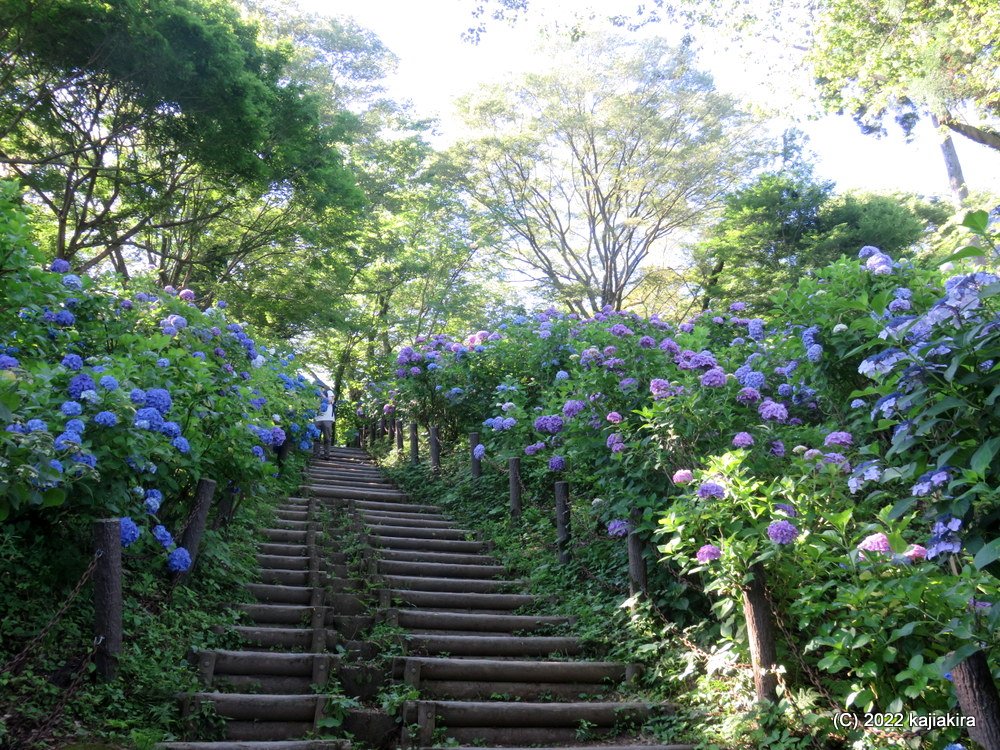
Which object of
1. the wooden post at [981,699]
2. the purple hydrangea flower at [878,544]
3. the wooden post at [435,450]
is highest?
the wooden post at [435,450]

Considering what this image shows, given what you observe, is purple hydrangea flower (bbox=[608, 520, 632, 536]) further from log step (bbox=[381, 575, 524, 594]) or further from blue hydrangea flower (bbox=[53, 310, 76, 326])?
blue hydrangea flower (bbox=[53, 310, 76, 326])

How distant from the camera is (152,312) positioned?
6133 millimetres

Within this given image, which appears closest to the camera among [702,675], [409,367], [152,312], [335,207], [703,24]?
[702,675]

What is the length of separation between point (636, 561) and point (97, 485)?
3.12 metres

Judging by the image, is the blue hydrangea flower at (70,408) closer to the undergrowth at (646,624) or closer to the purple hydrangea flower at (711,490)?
the purple hydrangea flower at (711,490)

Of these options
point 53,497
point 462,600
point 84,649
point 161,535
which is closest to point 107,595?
point 84,649

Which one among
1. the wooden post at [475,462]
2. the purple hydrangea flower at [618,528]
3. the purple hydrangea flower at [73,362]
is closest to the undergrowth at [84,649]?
the purple hydrangea flower at [73,362]

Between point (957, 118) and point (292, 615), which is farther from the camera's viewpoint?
point (957, 118)

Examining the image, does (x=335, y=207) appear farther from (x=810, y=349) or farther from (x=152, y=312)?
(x=810, y=349)

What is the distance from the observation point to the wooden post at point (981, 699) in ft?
8.26

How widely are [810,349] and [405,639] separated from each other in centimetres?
307

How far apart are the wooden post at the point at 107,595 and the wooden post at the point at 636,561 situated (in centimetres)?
292

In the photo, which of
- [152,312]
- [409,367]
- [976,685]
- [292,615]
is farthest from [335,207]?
[976,685]

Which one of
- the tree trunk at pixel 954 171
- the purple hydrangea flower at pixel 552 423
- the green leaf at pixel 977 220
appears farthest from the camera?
the tree trunk at pixel 954 171
